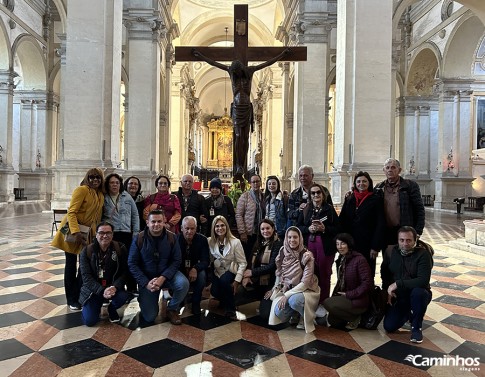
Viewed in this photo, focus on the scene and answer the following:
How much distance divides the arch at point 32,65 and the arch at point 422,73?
20508 mm

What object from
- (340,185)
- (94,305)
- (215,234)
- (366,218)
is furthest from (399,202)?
(340,185)

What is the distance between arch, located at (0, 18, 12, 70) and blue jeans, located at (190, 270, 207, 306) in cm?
1953

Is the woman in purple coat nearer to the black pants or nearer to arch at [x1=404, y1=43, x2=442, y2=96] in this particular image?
the black pants

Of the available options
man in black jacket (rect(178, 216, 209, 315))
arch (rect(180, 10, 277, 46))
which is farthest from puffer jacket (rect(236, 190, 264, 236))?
arch (rect(180, 10, 277, 46))

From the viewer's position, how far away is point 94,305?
375 centimetres

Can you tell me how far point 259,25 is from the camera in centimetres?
2945

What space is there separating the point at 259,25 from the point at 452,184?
18173 millimetres

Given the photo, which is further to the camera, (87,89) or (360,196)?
(87,89)

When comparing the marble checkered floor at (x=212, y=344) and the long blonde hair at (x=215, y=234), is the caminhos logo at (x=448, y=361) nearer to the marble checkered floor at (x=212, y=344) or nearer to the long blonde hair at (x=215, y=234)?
the marble checkered floor at (x=212, y=344)

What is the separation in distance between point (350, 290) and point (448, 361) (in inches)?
38.6

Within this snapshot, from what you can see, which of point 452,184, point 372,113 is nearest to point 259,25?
point 452,184

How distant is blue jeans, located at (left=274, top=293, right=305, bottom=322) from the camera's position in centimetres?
369

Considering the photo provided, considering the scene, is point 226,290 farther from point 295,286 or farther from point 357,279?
point 357,279

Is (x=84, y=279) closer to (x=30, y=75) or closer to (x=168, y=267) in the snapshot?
(x=168, y=267)
